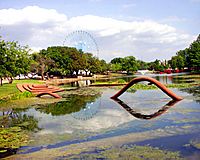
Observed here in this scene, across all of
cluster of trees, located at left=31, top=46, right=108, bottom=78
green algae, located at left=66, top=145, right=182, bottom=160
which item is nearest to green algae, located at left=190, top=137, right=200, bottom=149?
green algae, located at left=66, top=145, right=182, bottom=160

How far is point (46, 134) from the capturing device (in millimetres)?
12133

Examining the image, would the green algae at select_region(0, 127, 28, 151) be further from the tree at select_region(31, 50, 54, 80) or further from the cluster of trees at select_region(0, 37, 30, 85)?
the tree at select_region(31, 50, 54, 80)

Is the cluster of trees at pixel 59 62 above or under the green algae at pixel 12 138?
above

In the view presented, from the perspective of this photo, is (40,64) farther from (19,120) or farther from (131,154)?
(131,154)

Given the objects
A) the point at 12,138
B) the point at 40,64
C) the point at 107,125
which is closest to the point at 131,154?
the point at 107,125

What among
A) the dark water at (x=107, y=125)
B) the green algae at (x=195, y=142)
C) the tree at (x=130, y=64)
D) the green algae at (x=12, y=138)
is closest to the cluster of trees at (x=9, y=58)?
the dark water at (x=107, y=125)

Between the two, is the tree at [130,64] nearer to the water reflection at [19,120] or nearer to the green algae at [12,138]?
the water reflection at [19,120]

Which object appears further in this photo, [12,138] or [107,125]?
[107,125]

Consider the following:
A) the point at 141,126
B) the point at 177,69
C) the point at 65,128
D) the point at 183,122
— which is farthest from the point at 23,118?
the point at 177,69

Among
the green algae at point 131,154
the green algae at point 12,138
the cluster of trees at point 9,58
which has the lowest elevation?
the green algae at point 131,154

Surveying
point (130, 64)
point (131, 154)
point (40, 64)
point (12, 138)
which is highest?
point (130, 64)

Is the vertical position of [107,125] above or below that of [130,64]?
below

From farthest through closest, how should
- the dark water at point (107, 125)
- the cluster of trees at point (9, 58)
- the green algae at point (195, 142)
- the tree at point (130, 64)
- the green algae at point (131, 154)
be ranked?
1. the tree at point (130, 64)
2. the cluster of trees at point (9, 58)
3. the dark water at point (107, 125)
4. the green algae at point (195, 142)
5. the green algae at point (131, 154)

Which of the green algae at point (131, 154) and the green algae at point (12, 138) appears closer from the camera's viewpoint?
the green algae at point (131, 154)
